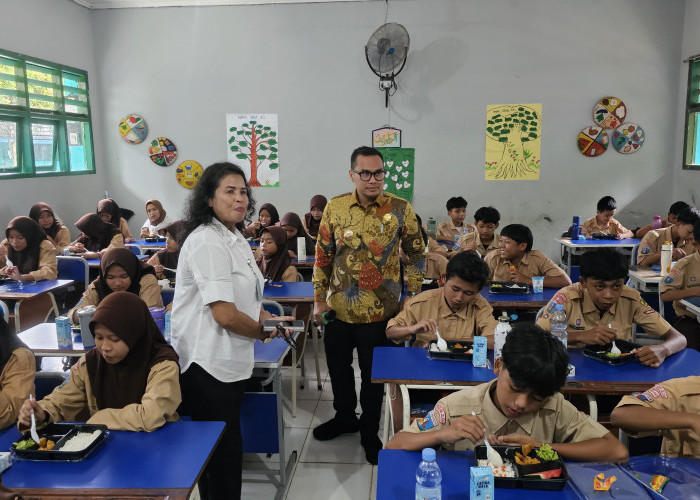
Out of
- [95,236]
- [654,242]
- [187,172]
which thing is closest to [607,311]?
[654,242]

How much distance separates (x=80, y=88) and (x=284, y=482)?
7325 mm

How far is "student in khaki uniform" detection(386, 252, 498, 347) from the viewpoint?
2814 millimetres

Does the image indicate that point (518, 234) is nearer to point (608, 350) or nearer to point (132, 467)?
point (608, 350)

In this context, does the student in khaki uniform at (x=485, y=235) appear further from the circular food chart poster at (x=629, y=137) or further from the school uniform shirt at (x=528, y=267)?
the circular food chart poster at (x=629, y=137)

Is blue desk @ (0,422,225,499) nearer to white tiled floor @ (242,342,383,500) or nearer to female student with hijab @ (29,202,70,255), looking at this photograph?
white tiled floor @ (242,342,383,500)

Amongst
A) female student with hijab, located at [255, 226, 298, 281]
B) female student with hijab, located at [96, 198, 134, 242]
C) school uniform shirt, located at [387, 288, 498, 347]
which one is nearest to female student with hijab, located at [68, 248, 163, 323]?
female student with hijab, located at [255, 226, 298, 281]

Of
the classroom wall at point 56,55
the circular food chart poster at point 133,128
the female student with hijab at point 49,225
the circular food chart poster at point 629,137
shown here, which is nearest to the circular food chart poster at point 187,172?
the circular food chart poster at point 133,128

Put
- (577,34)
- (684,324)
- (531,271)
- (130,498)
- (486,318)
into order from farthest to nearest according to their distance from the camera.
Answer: (577,34) < (531,271) < (684,324) < (486,318) < (130,498)

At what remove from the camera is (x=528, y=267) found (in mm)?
4504

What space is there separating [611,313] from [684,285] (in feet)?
5.11

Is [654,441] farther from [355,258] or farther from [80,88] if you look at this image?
[80,88]

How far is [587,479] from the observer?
1.64 meters

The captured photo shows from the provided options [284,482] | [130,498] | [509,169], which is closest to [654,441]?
[284,482]

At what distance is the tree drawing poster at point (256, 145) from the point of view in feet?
27.0
